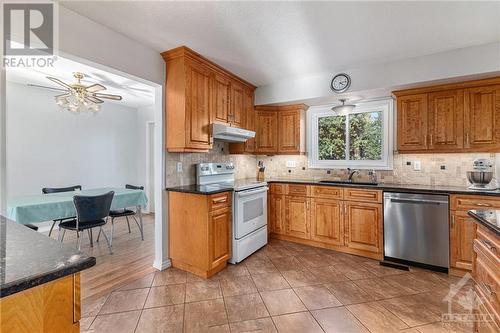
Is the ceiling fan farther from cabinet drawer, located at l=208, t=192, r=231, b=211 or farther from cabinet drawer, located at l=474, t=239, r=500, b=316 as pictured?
cabinet drawer, located at l=474, t=239, r=500, b=316

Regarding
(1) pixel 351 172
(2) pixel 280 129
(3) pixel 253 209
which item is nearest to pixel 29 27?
(3) pixel 253 209

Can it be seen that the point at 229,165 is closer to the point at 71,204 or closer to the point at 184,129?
the point at 184,129

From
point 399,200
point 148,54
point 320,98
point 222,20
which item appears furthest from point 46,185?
point 399,200

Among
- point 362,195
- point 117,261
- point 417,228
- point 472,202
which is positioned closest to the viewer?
point 472,202

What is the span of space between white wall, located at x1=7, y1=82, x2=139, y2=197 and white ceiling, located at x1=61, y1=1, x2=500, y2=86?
3.03 metres

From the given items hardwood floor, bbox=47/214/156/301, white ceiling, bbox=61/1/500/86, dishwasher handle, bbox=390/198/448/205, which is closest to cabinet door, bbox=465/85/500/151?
white ceiling, bbox=61/1/500/86

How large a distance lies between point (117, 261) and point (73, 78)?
2.82m

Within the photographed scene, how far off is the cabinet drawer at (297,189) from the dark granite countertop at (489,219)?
2.09 m

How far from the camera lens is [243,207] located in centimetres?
295

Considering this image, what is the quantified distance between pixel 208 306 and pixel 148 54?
103 inches

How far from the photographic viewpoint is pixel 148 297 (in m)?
2.15

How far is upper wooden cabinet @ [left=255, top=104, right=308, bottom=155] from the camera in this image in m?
3.88

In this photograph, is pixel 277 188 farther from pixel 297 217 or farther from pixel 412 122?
pixel 412 122

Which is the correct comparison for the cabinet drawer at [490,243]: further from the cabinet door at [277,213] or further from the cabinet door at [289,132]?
the cabinet door at [289,132]
